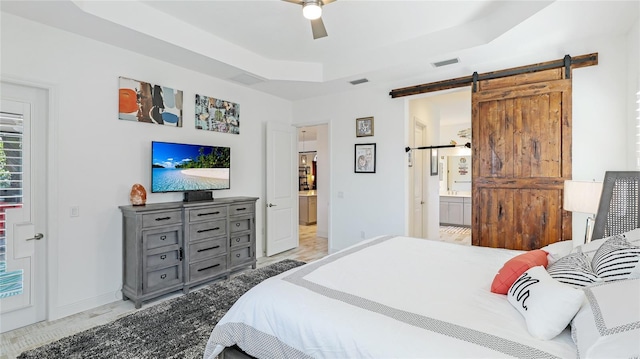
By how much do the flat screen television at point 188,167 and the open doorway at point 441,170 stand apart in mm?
2869

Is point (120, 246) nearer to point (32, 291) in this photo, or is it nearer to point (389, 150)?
point (32, 291)

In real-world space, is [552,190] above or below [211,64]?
below

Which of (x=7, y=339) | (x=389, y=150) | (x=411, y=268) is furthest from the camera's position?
(x=389, y=150)

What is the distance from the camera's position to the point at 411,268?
1981 mm

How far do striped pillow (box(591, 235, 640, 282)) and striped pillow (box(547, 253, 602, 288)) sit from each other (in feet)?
0.11

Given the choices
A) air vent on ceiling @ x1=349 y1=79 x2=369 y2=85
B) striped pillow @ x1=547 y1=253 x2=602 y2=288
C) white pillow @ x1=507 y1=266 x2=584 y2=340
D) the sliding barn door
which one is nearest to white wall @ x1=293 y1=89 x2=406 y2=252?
air vent on ceiling @ x1=349 y1=79 x2=369 y2=85

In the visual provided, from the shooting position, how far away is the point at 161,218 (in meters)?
3.08

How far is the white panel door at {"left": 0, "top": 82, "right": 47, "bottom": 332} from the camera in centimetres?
254

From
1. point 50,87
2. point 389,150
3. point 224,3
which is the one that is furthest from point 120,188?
point 389,150

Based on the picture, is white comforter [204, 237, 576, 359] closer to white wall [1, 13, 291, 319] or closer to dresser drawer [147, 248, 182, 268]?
dresser drawer [147, 248, 182, 268]

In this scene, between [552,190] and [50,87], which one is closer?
[50,87]

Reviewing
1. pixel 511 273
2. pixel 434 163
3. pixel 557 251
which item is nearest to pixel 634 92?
pixel 557 251

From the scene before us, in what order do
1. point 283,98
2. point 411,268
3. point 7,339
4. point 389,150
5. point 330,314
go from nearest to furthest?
point 330,314 < point 411,268 < point 7,339 < point 389,150 < point 283,98

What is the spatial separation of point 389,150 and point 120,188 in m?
3.47
